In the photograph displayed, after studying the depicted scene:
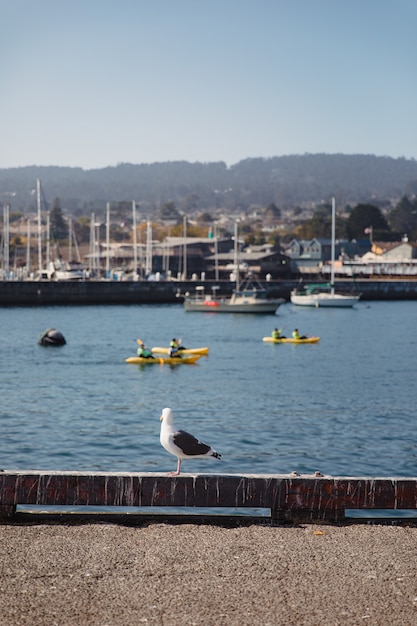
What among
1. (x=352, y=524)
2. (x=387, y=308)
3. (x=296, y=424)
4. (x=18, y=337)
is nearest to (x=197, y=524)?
(x=352, y=524)

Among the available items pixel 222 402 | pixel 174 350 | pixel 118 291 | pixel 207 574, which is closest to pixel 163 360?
pixel 174 350

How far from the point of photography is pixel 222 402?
36.6 metres

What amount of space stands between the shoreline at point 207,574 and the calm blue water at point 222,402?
11.4m

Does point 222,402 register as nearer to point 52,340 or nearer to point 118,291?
point 52,340

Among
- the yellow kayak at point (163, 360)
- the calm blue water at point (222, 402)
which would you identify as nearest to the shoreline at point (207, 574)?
the calm blue water at point (222, 402)

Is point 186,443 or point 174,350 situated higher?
point 186,443

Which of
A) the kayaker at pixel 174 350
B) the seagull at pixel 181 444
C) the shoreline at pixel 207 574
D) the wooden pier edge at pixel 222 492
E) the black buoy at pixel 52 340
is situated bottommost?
the black buoy at pixel 52 340

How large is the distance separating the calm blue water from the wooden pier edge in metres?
10.8

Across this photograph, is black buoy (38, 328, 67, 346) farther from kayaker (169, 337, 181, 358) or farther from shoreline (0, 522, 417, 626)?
shoreline (0, 522, 417, 626)

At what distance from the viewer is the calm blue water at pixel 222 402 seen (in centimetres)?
2428

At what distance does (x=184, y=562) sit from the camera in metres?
9.88

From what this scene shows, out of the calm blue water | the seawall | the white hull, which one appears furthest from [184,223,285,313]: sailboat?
the calm blue water

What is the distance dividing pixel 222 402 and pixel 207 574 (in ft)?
88.9

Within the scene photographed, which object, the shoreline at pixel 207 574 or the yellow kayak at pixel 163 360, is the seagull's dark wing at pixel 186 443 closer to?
the shoreline at pixel 207 574
